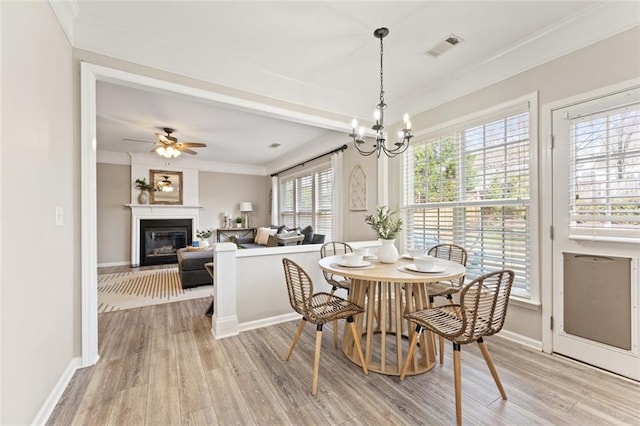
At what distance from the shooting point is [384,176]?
3850 mm

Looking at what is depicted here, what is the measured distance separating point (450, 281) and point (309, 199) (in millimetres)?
4189

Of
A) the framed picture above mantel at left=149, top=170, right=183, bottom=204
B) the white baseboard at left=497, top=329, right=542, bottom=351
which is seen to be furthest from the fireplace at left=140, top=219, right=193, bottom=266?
the white baseboard at left=497, top=329, right=542, bottom=351

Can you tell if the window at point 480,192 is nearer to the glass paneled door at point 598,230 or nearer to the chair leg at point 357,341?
the glass paneled door at point 598,230

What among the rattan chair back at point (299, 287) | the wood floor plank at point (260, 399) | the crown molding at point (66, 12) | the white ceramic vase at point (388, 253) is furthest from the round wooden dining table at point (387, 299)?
the crown molding at point (66, 12)

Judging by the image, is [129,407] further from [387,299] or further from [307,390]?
[387,299]

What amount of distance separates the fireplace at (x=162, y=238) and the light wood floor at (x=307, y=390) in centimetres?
452

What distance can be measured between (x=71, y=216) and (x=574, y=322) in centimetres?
397

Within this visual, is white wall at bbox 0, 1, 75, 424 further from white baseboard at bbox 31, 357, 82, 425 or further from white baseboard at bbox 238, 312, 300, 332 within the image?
white baseboard at bbox 238, 312, 300, 332

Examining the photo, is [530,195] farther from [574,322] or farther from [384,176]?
[384,176]

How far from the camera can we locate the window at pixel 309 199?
5.47 metres

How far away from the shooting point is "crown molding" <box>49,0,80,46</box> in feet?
5.90

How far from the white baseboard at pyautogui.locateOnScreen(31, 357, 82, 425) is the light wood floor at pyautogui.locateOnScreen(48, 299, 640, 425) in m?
0.04

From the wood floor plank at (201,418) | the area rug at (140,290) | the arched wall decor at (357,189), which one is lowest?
the area rug at (140,290)

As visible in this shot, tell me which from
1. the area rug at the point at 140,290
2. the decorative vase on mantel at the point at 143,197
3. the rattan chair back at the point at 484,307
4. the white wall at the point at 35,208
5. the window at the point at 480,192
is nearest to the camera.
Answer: the white wall at the point at 35,208
